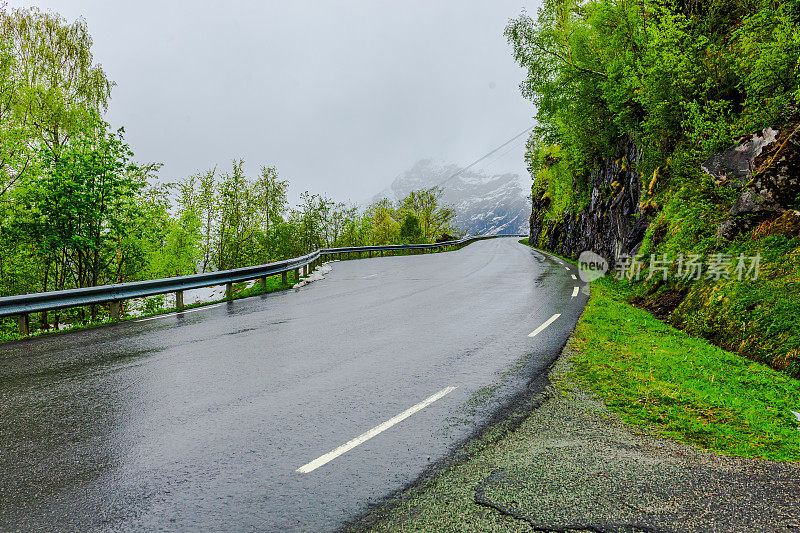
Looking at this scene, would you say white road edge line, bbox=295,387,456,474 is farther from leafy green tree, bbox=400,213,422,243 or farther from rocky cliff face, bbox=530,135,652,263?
leafy green tree, bbox=400,213,422,243

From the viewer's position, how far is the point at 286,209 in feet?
177

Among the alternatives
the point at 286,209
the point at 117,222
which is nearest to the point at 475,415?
the point at 117,222

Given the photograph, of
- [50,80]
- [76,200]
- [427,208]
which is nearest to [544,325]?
[76,200]

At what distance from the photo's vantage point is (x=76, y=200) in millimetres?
14430

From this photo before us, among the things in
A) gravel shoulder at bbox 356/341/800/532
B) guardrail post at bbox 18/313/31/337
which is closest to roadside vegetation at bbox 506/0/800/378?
gravel shoulder at bbox 356/341/800/532

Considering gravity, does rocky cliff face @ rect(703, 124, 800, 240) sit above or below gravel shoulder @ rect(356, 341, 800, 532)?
above

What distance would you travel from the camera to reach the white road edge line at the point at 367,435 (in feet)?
11.5

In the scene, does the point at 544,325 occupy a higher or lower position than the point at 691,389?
higher

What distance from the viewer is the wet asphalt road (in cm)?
303

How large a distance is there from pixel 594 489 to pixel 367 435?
1952 mm

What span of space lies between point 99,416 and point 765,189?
464 inches

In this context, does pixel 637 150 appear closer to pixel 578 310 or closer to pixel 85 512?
pixel 578 310

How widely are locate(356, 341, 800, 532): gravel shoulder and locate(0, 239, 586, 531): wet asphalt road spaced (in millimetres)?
351

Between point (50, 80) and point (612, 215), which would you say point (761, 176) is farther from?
point (50, 80)
